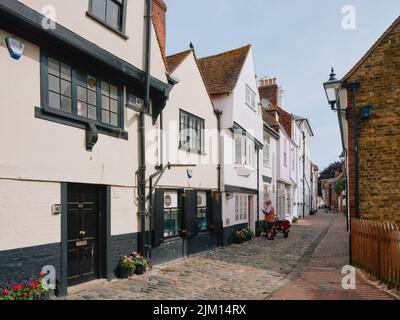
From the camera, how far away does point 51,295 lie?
731 centimetres

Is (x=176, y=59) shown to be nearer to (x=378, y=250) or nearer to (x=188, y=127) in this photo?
(x=188, y=127)

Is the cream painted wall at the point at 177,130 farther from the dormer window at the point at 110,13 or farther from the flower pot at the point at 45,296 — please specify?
the flower pot at the point at 45,296

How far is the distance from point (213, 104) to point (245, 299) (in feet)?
31.4

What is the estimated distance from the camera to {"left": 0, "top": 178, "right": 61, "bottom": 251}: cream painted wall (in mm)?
6527

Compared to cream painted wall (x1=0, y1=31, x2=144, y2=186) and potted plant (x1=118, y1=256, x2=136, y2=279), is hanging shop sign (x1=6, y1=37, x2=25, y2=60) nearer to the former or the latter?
cream painted wall (x1=0, y1=31, x2=144, y2=186)

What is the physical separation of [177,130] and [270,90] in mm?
22807

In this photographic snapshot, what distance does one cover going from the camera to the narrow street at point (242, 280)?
799 centimetres

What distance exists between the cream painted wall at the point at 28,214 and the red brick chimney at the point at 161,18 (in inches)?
268

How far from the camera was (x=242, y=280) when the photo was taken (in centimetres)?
966

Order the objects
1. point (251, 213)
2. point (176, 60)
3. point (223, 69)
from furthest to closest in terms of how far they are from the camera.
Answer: point (251, 213), point (223, 69), point (176, 60)

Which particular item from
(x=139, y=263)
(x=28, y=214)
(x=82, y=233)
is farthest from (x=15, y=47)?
(x=139, y=263)

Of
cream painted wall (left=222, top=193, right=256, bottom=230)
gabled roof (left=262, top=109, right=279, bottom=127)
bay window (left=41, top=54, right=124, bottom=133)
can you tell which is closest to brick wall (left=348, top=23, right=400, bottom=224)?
cream painted wall (left=222, top=193, right=256, bottom=230)

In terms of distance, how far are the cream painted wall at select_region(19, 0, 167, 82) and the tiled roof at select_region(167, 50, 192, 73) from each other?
4.19 ft
